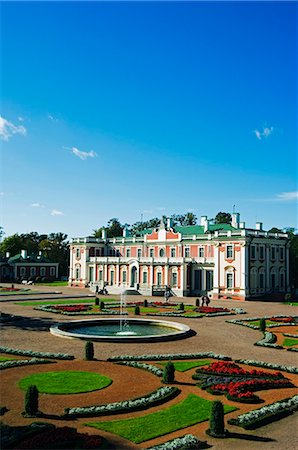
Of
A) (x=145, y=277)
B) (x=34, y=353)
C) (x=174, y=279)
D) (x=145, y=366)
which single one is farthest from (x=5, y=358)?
(x=145, y=277)

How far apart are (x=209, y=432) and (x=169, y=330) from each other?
58.4 feet

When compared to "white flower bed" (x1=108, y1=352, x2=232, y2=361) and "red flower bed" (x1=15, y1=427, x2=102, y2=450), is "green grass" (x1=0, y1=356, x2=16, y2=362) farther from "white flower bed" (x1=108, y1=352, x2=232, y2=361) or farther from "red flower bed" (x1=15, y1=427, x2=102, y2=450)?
"red flower bed" (x1=15, y1=427, x2=102, y2=450)

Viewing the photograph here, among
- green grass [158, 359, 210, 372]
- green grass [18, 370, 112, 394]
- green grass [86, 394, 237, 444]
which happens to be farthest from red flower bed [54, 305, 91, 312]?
green grass [86, 394, 237, 444]

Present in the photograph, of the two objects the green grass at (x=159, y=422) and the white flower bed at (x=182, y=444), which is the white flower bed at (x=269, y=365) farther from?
the white flower bed at (x=182, y=444)

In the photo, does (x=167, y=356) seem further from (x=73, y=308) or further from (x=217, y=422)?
(x=73, y=308)

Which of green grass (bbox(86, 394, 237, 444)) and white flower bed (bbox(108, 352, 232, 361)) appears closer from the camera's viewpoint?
green grass (bbox(86, 394, 237, 444))

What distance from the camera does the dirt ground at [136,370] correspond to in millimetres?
12195

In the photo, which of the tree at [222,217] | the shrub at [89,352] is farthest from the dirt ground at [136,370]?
the tree at [222,217]

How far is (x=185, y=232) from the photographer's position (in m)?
65.8

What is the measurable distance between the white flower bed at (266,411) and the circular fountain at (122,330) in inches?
447

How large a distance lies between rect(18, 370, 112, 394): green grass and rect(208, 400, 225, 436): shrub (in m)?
5.25

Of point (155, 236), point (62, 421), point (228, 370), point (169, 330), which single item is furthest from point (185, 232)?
point (62, 421)

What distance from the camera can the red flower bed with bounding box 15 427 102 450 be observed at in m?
10.9

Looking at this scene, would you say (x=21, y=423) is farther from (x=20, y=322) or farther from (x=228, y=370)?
(x=20, y=322)
